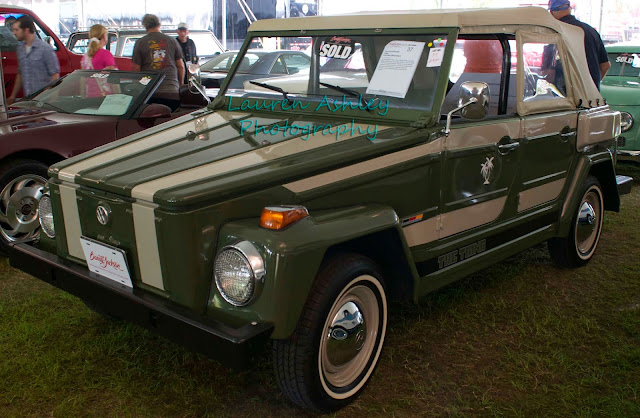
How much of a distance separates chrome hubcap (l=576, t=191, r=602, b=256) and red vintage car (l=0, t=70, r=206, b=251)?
3.61 metres

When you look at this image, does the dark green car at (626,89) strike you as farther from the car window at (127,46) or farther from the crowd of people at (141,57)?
the car window at (127,46)

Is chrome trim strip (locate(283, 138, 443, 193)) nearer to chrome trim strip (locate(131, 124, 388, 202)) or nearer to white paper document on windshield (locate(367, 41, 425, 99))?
chrome trim strip (locate(131, 124, 388, 202))

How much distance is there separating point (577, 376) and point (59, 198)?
2812 millimetres

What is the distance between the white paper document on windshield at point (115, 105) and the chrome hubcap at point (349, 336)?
344cm

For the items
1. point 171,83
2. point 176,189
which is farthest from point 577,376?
point 171,83

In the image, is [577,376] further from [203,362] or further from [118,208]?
[118,208]

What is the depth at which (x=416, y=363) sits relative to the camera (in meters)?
3.34

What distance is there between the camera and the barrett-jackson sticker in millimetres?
3684

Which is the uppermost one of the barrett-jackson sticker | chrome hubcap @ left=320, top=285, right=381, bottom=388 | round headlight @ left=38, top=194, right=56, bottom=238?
the barrett-jackson sticker

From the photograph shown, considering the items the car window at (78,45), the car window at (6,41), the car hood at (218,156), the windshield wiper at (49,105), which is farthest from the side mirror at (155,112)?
the car window at (78,45)

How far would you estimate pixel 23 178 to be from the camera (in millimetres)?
4793

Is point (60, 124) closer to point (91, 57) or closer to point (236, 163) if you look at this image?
point (236, 163)

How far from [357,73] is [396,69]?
0.28 meters

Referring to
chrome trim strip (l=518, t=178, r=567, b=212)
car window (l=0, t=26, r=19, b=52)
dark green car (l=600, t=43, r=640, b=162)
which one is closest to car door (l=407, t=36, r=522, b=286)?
chrome trim strip (l=518, t=178, r=567, b=212)
